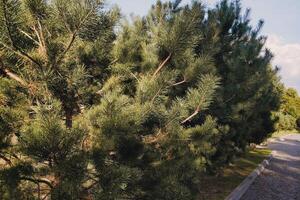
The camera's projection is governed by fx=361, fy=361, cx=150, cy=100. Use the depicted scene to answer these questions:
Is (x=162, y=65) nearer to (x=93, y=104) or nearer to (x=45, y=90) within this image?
(x=93, y=104)

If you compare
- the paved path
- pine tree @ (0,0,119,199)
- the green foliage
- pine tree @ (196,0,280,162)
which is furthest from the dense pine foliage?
the green foliage

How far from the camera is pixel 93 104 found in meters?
4.41

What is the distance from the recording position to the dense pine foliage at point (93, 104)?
298 centimetres

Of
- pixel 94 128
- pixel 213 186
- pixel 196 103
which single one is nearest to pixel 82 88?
pixel 94 128

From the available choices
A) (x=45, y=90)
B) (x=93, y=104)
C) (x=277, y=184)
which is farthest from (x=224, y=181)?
(x=45, y=90)

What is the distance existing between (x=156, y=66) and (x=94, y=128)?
1497mm

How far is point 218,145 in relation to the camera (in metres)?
9.42

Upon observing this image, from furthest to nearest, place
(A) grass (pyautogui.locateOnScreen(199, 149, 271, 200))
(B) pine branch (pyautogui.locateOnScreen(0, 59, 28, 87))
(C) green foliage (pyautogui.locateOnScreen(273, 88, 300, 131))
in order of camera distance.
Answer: (C) green foliage (pyautogui.locateOnScreen(273, 88, 300, 131))
(A) grass (pyautogui.locateOnScreen(199, 149, 271, 200))
(B) pine branch (pyautogui.locateOnScreen(0, 59, 28, 87))

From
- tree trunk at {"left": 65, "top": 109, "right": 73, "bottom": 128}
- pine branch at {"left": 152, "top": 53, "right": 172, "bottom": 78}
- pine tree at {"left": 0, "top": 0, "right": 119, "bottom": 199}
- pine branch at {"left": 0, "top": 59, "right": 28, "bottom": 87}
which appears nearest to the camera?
pine tree at {"left": 0, "top": 0, "right": 119, "bottom": 199}

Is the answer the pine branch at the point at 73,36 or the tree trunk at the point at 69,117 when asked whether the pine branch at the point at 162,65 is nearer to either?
the tree trunk at the point at 69,117

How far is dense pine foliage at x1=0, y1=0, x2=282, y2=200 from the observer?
9.77ft

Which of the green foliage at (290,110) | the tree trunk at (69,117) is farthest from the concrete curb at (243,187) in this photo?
the green foliage at (290,110)

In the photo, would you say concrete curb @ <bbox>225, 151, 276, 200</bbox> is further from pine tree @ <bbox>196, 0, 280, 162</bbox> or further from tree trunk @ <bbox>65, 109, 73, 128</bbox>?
tree trunk @ <bbox>65, 109, 73, 128</bbox>

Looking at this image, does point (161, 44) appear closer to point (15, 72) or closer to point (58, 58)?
point (58, 58)
